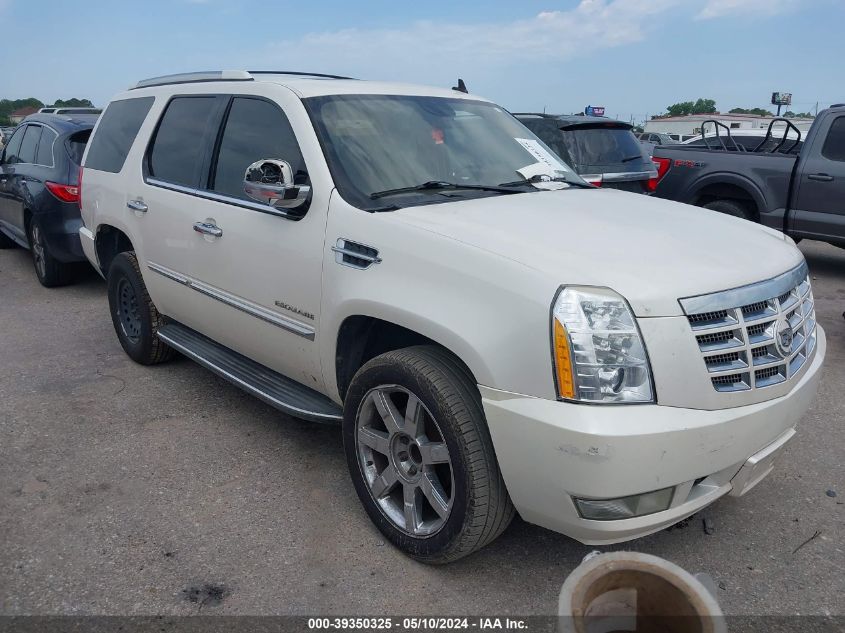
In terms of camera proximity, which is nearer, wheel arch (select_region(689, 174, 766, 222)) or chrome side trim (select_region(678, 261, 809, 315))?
chrome side trim (select_region(678, 261, 809, 315))

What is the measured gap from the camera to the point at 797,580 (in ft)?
9.07

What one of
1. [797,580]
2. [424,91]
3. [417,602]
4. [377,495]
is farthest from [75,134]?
[797,580]

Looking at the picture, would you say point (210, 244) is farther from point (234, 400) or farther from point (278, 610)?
point (278, 610)

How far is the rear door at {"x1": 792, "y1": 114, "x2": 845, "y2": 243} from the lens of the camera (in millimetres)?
7449

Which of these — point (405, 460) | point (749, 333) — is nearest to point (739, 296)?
point (749, 333)

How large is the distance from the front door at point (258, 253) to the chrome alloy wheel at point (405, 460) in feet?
1.54

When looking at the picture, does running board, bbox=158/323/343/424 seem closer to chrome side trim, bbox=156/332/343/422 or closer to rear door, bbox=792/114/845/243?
chrome side trim, bbox=156/332/343/422

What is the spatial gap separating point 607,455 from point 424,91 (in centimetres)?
249

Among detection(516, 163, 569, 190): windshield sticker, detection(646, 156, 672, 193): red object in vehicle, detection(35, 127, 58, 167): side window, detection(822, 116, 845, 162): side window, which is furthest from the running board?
detection(822, 116, 845, 162): side window

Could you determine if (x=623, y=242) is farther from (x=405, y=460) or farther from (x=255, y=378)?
(x=255, y=378)

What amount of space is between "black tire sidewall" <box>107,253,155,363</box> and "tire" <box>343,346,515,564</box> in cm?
229

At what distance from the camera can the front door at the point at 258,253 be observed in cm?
322

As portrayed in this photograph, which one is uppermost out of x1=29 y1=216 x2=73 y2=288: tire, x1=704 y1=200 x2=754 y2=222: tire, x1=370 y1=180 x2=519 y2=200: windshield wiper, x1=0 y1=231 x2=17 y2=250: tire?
x1=370 y1=180 x2=519 y2=200: windshield wiper

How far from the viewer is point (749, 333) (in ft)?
8.20
